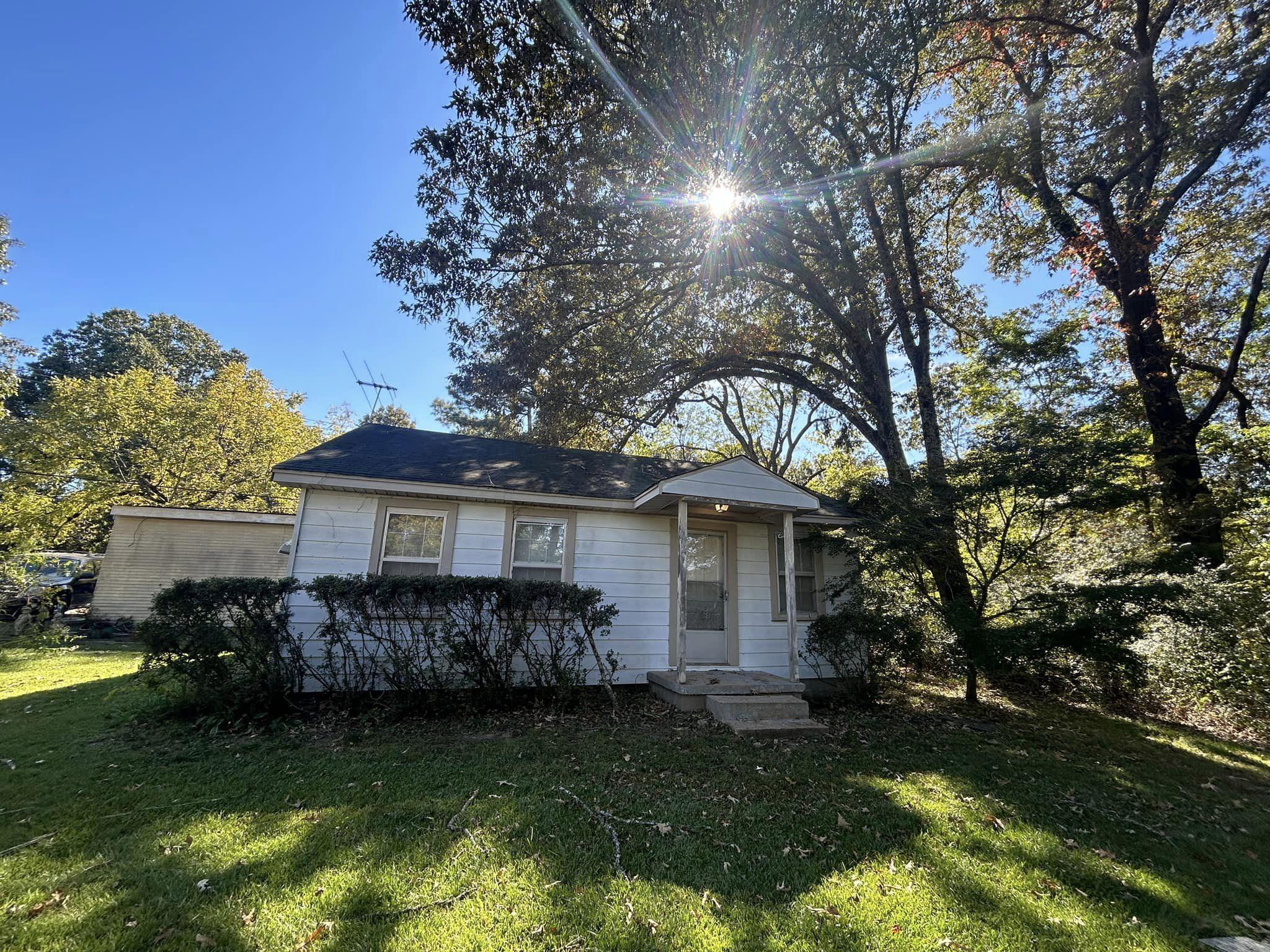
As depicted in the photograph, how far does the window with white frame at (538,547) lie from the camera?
7.61 metres

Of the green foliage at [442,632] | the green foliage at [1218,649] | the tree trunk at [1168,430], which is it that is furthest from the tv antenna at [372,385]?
the tree trunk at [1168,430]

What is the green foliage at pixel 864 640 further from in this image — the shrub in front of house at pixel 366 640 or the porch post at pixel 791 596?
the shrub in front of house at pixel 366 640

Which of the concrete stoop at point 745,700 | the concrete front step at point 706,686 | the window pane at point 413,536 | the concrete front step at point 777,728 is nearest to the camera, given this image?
the concrete front step at point 777,728

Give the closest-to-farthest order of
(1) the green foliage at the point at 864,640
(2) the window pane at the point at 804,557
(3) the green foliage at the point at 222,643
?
(3) the green foliage at the point at 222,643
(1) the green foliage at the point at 864,640
(2) the window pane at the point at 804,557

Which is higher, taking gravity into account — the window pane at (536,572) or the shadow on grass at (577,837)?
the window pane at (536,572)

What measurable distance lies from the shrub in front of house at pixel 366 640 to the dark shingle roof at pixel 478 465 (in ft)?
5.43

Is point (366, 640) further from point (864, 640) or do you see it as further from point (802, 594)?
point (864, 640)

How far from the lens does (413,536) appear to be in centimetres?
726

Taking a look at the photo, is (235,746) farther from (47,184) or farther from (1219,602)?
(47,184)

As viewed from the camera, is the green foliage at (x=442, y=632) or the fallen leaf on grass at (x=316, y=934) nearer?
the fallen leaf on grass at (x=316, y=934)

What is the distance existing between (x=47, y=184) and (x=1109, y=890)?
20.7m

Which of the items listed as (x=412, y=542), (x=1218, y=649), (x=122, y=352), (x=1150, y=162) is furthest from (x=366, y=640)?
(x=122, y=352)

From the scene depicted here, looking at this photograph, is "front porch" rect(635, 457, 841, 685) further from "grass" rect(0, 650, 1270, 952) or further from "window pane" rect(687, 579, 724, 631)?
"grass" rect(0, 650, 1270, 952)

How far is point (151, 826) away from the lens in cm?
327
